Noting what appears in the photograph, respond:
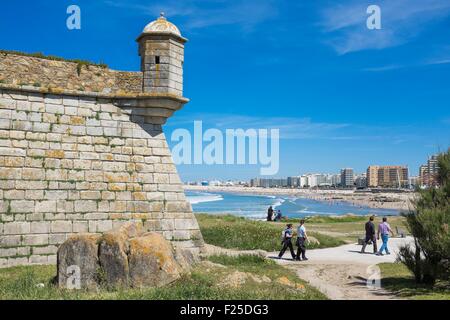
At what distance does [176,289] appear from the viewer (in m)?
8.12

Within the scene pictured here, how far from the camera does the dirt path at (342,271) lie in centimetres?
1047

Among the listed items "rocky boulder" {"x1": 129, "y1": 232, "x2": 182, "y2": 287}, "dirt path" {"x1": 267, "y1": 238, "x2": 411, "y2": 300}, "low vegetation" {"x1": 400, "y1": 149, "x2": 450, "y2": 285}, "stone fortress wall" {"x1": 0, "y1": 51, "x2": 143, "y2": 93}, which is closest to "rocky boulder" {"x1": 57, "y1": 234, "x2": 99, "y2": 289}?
"rocky boulder" {"x1": 129, "y1": 232, "x2": 182, "y2": 287}

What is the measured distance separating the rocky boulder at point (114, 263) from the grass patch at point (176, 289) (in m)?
0.32

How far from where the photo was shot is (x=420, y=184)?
38.0 ft

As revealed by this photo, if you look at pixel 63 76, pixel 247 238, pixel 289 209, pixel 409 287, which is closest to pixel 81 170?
pixel 63 76

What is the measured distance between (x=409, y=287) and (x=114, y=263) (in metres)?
7.79

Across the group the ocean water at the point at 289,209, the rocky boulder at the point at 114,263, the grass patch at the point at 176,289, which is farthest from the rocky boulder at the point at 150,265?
the ocean water at the point at 289,209

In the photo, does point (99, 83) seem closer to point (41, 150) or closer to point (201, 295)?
point (41, 150)

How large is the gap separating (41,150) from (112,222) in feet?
10.4

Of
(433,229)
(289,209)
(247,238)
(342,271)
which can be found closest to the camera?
(433,229)

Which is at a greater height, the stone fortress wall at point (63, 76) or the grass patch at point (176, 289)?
the stone fortress wall at point (63, 76)

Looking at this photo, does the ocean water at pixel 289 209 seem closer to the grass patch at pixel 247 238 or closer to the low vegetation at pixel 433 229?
the grass patch at pixel 247 238

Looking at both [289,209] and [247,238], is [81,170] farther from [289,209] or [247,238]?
[289,209]

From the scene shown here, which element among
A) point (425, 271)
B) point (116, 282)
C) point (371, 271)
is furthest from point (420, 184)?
point (116, 282)
